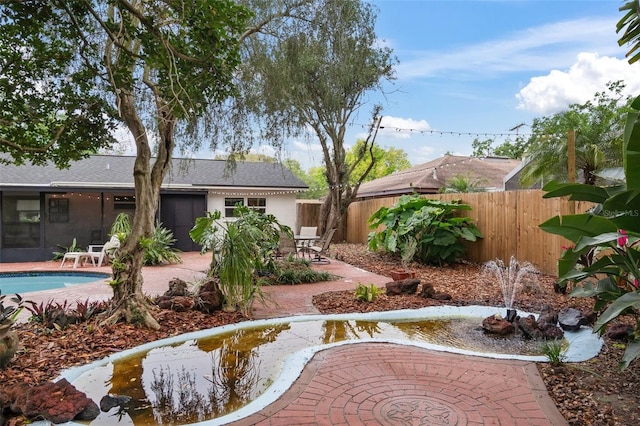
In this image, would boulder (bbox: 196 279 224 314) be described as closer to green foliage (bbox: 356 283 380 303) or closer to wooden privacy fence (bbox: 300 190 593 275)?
green foliage (bbox: 356 283 380 303)

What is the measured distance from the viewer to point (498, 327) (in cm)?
514

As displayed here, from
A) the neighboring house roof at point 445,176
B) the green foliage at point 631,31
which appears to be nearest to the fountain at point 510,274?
the green foliage at point 631,31

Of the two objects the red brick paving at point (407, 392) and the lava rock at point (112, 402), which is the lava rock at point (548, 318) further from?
the lava rock at point (112, 402)

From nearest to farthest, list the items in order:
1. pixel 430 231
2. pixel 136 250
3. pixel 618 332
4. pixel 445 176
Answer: pixel 618 332, pixel 136 250, pixel 430 231, pixel 445 176

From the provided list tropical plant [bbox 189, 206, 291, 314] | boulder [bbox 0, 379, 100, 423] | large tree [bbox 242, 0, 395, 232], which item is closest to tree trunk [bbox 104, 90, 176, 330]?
tropical plant [bbox 189, 206, 291, 314]

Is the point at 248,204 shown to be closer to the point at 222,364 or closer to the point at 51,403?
the point at 222,364

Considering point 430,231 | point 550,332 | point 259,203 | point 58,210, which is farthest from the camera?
point 259,203

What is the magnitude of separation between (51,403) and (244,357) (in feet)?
6.27

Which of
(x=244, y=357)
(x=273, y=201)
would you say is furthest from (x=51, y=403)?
(x=273, y=201)

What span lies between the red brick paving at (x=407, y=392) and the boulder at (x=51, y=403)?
1.12 meters

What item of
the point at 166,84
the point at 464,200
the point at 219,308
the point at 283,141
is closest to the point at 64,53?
the point at 166,84

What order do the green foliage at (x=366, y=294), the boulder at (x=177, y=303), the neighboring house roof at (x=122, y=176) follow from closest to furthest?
the boulder at (x=177, y=303) → the green foliage at (x=366, y=294) → the neighboring house roof at (x=122, y=176)

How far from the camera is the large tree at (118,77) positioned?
12.6 feet

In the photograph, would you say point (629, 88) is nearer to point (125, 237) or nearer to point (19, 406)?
point (125, 237)
